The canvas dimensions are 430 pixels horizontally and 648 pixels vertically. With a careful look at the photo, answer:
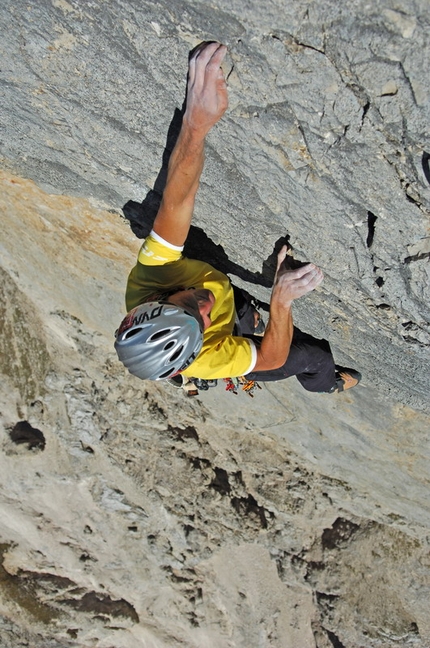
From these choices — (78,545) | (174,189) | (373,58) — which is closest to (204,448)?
(78,545)

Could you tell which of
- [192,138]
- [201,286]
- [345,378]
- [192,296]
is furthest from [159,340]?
[345,378]

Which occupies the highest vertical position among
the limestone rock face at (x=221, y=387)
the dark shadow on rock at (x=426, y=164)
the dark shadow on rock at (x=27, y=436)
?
the dark shadow on rock at (x=426, y=164)

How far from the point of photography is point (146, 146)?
3.59m

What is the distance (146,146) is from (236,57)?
1077mm

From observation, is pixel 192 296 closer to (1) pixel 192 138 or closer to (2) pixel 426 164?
(1) pixel 192 138

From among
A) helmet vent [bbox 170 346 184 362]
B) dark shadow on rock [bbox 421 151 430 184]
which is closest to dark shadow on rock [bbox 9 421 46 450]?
helmet vent [bbox 170 346 184 362]

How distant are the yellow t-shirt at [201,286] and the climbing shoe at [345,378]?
1271 millimetres

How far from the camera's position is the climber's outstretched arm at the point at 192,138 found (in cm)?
272

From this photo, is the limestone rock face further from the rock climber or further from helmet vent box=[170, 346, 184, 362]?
helmet vent box=[170, 346, 184, 362]

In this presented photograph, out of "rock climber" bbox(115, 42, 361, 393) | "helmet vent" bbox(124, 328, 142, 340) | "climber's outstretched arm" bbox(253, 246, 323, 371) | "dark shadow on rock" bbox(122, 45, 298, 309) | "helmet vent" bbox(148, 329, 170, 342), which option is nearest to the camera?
"rock climber" bbox(115, 42, 361, 393)

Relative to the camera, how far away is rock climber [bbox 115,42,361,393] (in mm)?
2939

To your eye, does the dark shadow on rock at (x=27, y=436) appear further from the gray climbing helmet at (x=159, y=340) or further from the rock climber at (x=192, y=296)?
the gray climbing helmet at (x=159, y=340)

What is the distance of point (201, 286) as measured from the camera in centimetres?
404

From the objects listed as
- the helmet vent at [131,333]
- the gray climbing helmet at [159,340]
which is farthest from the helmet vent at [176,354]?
the helmet vent at [131,333]
